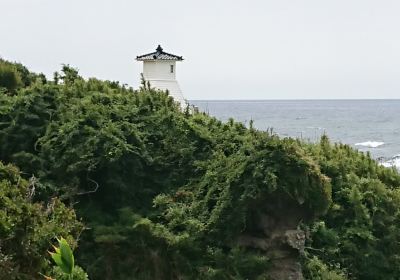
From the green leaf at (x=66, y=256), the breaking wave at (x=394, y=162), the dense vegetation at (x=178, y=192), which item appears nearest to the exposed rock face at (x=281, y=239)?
the dense vegetation at (x=178, y=192)

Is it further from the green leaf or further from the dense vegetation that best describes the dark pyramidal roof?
the green leaf

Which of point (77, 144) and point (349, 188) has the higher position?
point (77, 144)

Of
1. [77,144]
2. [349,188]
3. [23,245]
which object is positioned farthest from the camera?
[349,188]

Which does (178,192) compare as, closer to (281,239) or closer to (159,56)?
(281,239)

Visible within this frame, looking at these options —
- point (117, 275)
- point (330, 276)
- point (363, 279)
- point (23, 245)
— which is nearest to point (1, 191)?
point (23, 245)

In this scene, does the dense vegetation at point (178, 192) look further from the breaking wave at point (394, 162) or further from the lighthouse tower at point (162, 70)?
the breaking wave at point (394, 162)

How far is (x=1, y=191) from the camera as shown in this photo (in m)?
8.62

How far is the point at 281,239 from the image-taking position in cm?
1116

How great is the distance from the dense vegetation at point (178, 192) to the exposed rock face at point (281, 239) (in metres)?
0.02

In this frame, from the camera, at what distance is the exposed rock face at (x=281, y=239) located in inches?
439

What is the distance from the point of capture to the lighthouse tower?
65.9 ft

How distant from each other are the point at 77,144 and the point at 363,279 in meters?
6.44

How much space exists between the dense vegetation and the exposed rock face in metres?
0.02

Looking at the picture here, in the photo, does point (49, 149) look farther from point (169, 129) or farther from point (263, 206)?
point (263, 206)
